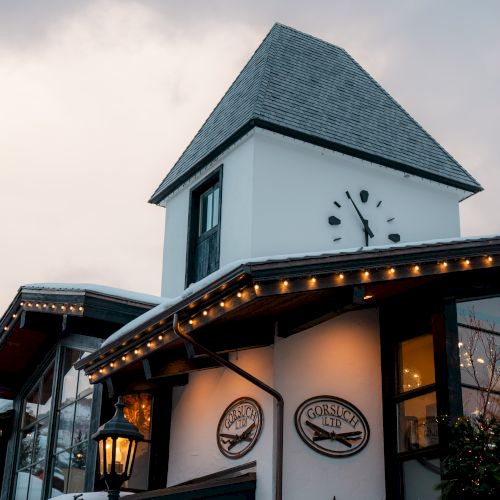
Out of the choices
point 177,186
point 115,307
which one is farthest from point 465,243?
point 177,186

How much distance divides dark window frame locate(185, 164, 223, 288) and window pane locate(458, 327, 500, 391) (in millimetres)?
6363

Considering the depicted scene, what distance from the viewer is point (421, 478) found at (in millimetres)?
Answer: 9320

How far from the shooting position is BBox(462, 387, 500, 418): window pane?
919 centimetres

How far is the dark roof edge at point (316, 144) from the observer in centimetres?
1490

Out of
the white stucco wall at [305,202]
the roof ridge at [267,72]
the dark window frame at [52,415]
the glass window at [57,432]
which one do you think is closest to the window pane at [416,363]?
the dark window frame at [52,415]

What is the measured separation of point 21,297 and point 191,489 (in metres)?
4.43

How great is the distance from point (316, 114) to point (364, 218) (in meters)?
1.99

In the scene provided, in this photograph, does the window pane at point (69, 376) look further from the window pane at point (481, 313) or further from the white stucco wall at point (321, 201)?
the window pane at point (481, 313)

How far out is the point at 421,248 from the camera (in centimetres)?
909

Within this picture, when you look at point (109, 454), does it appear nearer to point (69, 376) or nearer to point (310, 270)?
point (310, 270)

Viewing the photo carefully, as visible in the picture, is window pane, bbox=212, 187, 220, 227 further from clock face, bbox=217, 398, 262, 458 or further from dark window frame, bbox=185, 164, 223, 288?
clock face, bbox=217, 398, 262, 458

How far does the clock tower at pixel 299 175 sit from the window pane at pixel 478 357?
4911mm

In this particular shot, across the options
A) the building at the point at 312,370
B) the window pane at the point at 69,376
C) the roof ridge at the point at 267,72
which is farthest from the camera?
the roof ridge at the point at 267,72

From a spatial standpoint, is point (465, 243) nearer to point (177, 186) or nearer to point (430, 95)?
point (177, 186)
